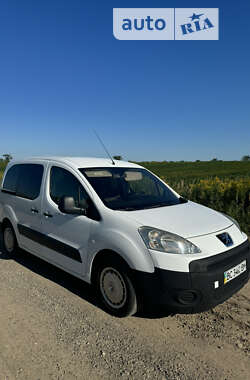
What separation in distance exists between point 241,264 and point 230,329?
64 cm

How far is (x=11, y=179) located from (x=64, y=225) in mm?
1992

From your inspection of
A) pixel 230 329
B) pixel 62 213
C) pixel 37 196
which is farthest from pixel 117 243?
pixel 37 196

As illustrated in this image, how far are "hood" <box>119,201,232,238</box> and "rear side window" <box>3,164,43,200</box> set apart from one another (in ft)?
5.70

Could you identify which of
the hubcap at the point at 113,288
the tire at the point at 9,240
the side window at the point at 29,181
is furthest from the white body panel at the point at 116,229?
the tire at the point at 9,240

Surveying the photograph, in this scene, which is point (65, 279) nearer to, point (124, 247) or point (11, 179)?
point (124, 247)

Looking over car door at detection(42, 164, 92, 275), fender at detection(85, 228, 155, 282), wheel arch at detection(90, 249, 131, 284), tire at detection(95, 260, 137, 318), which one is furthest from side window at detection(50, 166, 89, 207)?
tire at detection(95, 260, 137, 318)

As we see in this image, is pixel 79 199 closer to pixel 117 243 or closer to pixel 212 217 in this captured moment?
pixel 117 243

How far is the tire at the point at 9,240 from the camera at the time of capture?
174 inches

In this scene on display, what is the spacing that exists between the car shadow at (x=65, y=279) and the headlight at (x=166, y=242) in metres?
0.90

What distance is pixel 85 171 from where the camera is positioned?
3.30 metres

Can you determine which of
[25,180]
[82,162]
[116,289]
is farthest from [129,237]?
[25,180]

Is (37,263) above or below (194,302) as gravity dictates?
below

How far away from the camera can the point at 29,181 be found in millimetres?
4066

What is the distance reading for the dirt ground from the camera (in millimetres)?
2047
